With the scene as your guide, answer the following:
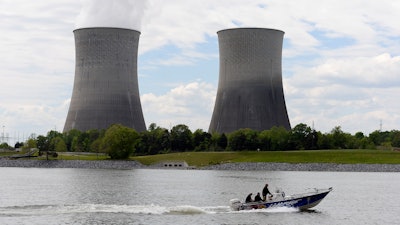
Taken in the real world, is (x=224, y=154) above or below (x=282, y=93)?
below

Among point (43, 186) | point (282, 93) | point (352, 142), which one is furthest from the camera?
point (352, 142)

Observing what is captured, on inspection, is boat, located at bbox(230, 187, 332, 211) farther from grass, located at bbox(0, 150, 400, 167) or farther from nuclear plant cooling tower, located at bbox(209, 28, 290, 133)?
nuclear plant cooling tower, located at bbox(209, 28, 290, 133)

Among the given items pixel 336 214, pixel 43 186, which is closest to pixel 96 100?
pixel 43 186

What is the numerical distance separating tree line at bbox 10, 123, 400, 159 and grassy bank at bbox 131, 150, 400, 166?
2.57m

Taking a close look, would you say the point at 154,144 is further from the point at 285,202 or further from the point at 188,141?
the point at 285,202

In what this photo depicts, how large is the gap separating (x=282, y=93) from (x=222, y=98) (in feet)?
26.5

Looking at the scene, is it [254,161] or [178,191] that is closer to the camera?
[178,191]

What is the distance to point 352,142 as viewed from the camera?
11169 cm

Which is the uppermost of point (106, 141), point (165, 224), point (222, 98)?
point (222, 98)

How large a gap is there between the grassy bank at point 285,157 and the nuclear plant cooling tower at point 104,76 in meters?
7.37

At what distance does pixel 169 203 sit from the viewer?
40.4 meters

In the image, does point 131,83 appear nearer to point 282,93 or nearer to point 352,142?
point 282,93

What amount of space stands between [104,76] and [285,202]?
56617 millimetres

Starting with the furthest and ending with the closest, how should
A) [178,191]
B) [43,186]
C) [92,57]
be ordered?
[92,57], [43,186], [178,191]
